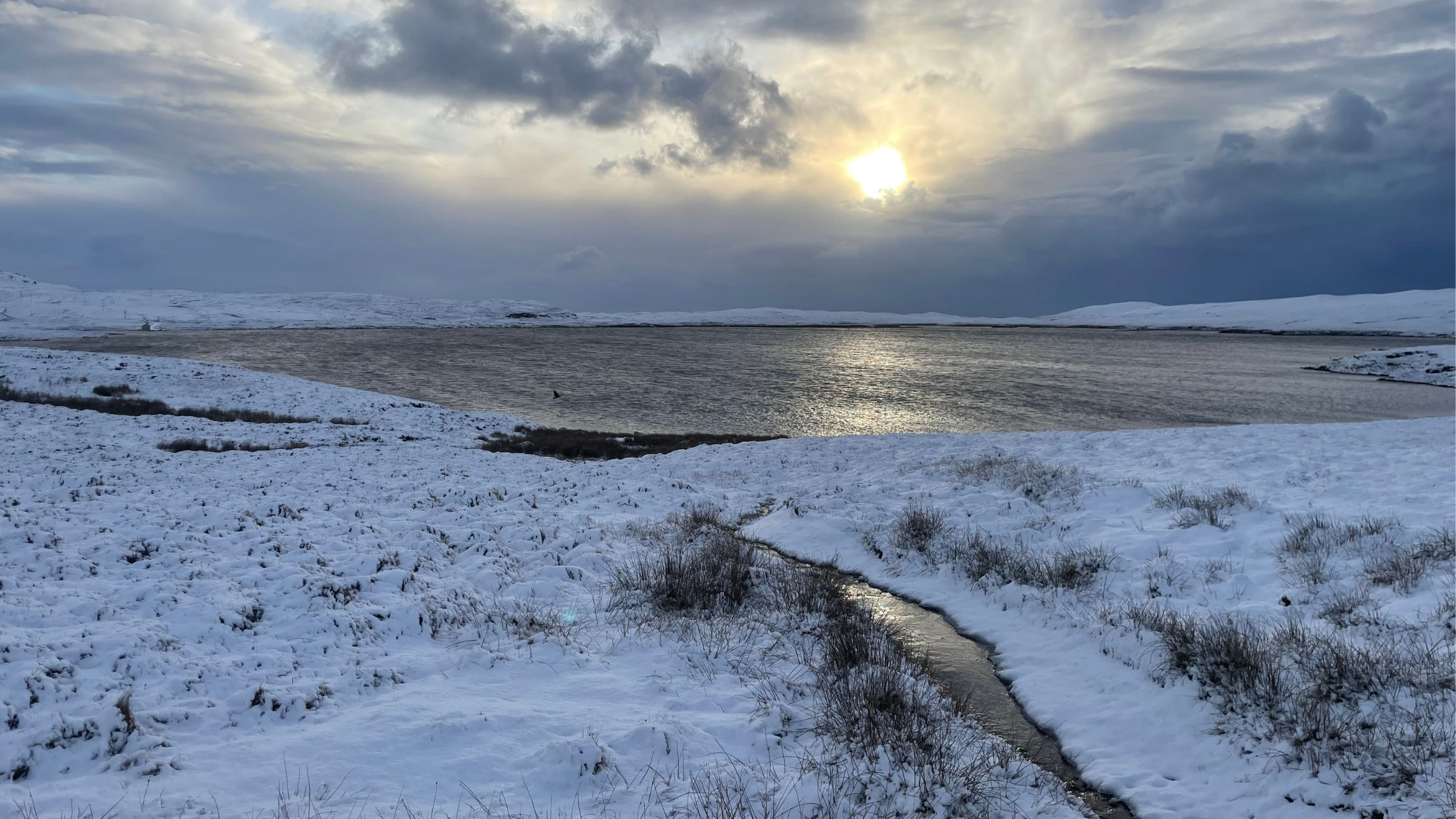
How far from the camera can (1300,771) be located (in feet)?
19.8

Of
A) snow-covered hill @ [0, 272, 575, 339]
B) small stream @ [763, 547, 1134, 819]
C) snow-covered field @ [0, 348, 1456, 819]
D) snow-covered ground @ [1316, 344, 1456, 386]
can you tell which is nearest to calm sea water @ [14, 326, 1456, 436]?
snow-covered ground @ [1316, 344, 1456, 386]

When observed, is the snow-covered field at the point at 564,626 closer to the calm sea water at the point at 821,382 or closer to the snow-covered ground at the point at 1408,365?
the calm sea water at the point at 821,382

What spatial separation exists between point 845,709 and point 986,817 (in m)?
1.66

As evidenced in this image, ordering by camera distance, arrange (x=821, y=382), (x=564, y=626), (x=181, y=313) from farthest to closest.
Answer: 1. (x=181, y=313)
2. (x=821, y=382)
3. (x=564, y=626)

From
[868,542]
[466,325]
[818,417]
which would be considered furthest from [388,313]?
[868,542]

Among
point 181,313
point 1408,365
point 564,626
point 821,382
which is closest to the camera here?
point 564,626

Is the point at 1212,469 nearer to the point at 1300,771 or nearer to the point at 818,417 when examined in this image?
the point at 1300,771

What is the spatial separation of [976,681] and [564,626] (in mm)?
5447

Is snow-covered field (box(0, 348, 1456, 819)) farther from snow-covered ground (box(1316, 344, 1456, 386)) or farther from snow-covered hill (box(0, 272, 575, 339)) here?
snow-covered hill (box(0, 272, 575, 339))

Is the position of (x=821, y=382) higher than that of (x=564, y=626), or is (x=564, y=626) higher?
(x=821, y=382)

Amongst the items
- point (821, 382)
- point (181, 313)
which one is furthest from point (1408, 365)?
point (181, 313)

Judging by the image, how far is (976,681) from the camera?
8.64 metres

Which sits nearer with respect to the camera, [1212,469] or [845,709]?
[845,709]

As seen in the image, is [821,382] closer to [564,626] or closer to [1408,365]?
[564,626]
